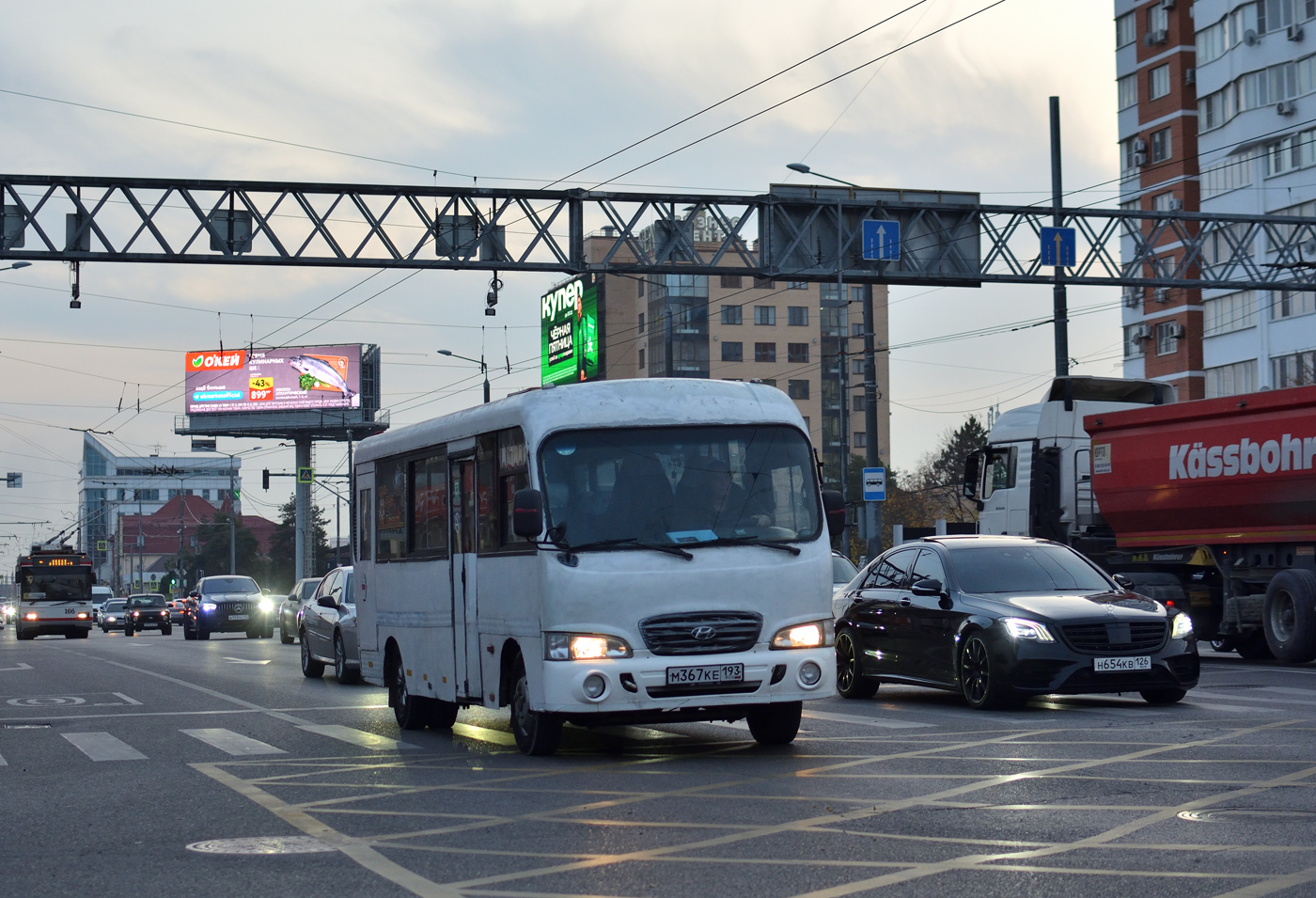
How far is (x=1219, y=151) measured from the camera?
60.8 meters

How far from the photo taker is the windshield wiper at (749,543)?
11.9 meters

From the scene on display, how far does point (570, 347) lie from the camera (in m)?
68.4

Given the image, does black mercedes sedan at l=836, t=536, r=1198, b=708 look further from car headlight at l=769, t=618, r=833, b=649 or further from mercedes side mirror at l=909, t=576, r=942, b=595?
car headlight at l=769, t=618, r=833, b=649

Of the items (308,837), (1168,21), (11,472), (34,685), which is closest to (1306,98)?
(1168,21)

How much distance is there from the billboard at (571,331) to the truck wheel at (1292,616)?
4430cm

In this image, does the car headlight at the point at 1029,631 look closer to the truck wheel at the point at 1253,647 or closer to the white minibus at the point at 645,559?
the white minibus at the point at 645,559

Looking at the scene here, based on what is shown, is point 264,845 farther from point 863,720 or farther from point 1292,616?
point 1292,616

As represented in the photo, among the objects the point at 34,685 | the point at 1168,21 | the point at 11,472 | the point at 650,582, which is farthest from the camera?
the point at 11,472

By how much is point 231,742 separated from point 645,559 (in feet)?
14.0

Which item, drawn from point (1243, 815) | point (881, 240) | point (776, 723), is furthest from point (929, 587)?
point (881, 240)

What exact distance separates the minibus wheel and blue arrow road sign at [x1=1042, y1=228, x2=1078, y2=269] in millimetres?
21719

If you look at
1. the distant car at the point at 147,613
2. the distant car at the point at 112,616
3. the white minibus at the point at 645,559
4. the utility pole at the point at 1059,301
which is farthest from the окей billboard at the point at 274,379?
the white minibus at the point at 645,559

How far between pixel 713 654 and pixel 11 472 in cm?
7950

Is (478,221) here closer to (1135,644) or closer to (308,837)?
(1135,644)
